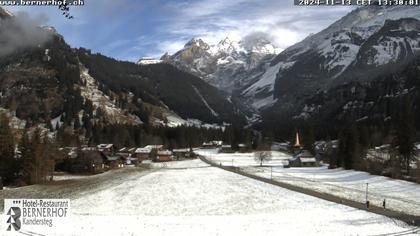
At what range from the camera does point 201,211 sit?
231 feet

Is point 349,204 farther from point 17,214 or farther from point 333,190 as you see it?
point 17,214

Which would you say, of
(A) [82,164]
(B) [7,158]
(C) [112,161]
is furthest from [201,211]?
(C) [112,161]

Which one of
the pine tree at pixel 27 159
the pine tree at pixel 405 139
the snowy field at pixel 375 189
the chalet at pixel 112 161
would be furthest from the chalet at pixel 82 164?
the pine tree at pixel 405 139

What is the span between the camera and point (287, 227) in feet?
189

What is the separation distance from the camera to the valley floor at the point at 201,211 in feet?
184

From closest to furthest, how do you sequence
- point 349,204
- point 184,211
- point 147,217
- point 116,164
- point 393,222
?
point 393,222, point 147,217, point 184,211, point 349,204, point 116,164

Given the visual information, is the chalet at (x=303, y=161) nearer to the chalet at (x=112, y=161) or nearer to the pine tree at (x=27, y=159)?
the chalet at (x=112, y=161)

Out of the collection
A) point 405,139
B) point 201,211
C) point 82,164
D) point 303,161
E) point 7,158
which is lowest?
point 201,211

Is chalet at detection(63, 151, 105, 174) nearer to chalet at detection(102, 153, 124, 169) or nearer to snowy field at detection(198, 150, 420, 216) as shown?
chalet at detection(102, 153, 124, 169)

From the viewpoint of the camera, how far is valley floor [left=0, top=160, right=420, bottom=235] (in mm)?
55938

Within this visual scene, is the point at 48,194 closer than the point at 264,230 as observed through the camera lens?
No

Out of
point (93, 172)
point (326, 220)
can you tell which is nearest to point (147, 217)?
point (326, 220)

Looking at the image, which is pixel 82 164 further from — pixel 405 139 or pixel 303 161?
pixel 405 139

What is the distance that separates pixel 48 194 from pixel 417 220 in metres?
56.0
